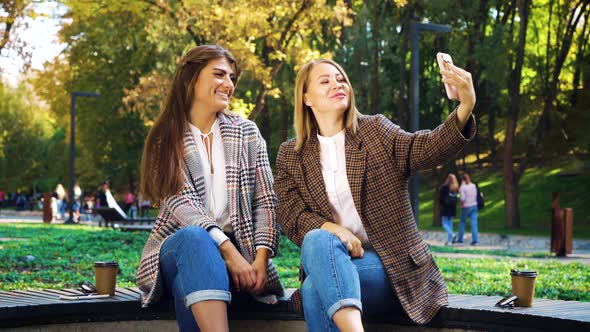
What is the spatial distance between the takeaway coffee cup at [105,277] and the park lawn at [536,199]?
23.9 meters

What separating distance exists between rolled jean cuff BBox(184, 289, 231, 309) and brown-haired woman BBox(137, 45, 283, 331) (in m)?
0.02

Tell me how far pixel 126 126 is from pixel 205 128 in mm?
41877

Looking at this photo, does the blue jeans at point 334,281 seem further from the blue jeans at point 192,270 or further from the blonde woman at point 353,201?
the blue jeans at point 192,270

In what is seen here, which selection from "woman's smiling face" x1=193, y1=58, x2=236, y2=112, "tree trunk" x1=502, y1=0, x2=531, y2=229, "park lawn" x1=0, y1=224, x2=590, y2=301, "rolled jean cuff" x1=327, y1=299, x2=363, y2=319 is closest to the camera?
"rolled jean cuff" x1=327, y1=299, x2=363, y2=319

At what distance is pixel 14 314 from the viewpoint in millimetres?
4773

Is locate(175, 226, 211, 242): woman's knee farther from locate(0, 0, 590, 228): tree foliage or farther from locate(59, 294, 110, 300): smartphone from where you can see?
locate(0, 0, 590, 228): tree foliage

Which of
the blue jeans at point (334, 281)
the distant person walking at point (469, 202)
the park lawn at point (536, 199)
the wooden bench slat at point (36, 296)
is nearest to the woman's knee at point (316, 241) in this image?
the blue jeans at point (334, 281)

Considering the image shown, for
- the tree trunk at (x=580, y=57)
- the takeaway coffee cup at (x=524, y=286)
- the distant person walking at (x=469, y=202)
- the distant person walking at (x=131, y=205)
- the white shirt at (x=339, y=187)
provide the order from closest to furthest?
the takeaway coffee cup at (x=524, y=286) < the white shirt at (x=339, y=187) < the distant person walking at (x=469, y=202) < the tree trunk at (x=580, y=57) < the distant person walking at (x=131, y=205)

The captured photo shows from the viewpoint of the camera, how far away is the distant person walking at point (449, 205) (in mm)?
23453

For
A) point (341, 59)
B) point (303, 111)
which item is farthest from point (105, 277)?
point (341, 59)

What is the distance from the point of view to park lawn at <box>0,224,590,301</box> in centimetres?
924

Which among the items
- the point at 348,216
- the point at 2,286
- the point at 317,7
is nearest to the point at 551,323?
the point at 348,216

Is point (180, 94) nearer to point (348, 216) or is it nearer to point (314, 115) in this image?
point (314, 115)

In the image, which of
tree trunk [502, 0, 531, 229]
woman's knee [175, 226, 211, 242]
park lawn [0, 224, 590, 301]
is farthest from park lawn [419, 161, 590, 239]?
woman's knee [175, 226, 211, 242]
